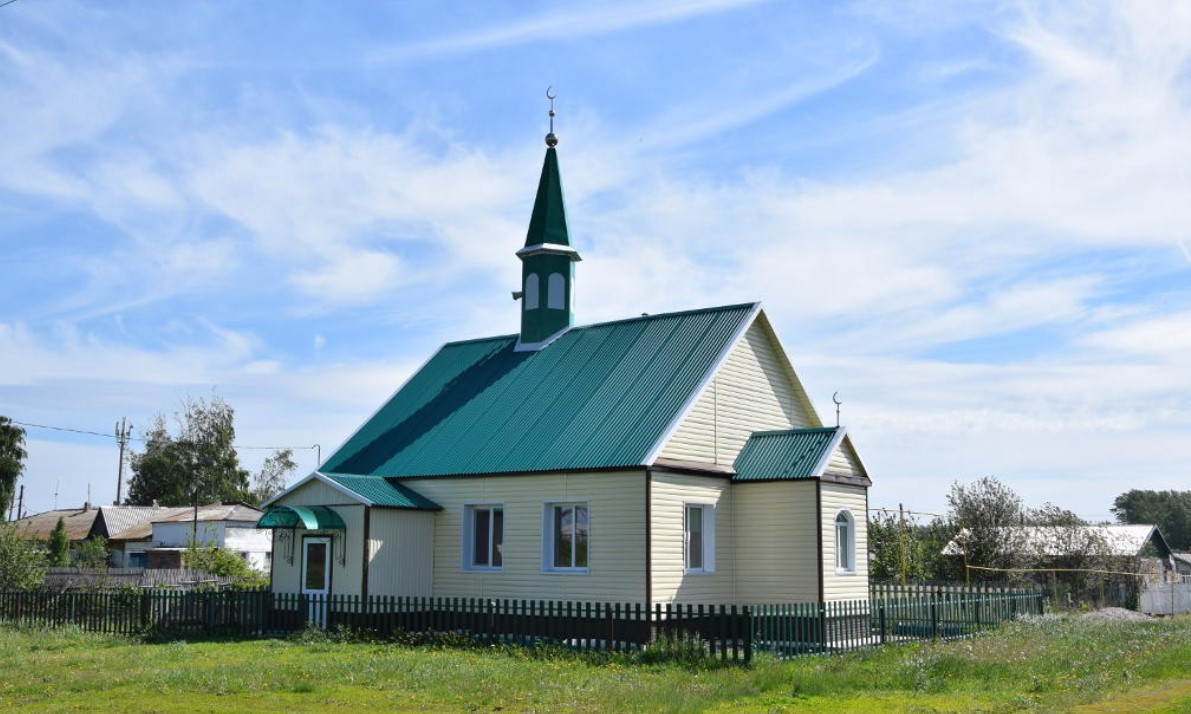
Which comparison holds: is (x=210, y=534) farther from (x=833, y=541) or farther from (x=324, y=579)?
(x=833, y=541)

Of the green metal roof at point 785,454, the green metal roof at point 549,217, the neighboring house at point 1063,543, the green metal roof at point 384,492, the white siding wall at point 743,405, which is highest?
the green metal roof at point 549,217

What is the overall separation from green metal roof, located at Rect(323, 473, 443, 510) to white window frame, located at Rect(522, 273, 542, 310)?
6888 mm

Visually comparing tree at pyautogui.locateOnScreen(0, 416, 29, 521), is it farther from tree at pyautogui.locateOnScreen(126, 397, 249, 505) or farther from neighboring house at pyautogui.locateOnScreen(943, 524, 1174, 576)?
neighboring house at pyautogui.locateOnScreen(943, 524, 1174, 576)

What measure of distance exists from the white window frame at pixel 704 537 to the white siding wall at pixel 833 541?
95.9 inches

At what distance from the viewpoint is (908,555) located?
131ft

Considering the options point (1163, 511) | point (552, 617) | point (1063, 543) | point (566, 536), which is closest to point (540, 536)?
point (566, 536)

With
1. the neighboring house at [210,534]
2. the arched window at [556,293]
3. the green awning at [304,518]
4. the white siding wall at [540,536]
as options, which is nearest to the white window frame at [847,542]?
the white siding wall at [540,536]

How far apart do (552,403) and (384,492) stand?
4.59m

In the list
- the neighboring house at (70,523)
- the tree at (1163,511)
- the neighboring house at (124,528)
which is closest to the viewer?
the neighboring house at (124,528)

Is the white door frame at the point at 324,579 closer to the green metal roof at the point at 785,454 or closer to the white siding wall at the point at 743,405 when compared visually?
the white siding wall at the point at 743,405

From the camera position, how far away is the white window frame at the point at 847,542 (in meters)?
25.8

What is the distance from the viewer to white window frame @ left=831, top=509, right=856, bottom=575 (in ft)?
84.6

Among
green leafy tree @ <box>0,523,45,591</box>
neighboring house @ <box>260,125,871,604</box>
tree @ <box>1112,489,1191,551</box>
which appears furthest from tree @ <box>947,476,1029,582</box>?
tree @ <box>1112,489,1191,551</box>

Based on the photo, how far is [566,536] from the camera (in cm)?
2514
